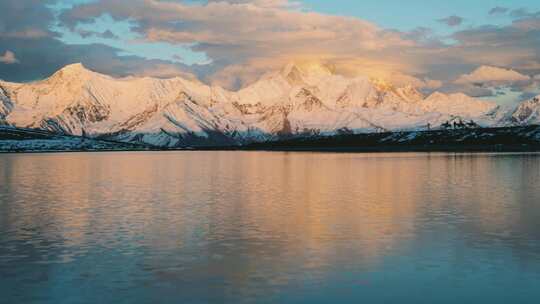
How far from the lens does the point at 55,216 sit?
51594 millimetres

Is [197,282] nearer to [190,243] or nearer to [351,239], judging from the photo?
[190,243]

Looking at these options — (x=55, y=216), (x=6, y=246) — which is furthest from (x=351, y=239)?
(x=55, y=216)

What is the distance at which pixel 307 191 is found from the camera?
244 feet

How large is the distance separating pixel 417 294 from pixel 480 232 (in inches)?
645

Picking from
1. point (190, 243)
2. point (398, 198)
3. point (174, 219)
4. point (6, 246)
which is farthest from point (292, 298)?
point (398, 198)

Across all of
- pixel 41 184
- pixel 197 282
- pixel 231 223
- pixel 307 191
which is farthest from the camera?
pixel 41 184

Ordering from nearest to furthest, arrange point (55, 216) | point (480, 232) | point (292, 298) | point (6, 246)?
1. point (292, 298)
2. point (6, 246)
3. point (480, 232)
4. point (55, 216)

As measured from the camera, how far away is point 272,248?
37125mm

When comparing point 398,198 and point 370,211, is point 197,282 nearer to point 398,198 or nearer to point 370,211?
point 370,211

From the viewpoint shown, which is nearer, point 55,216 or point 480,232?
point 480,232

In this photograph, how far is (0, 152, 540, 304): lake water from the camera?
27.9 metres

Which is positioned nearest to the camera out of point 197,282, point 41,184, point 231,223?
point 197,282

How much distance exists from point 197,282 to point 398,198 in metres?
38.1

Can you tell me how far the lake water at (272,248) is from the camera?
1097 inches
